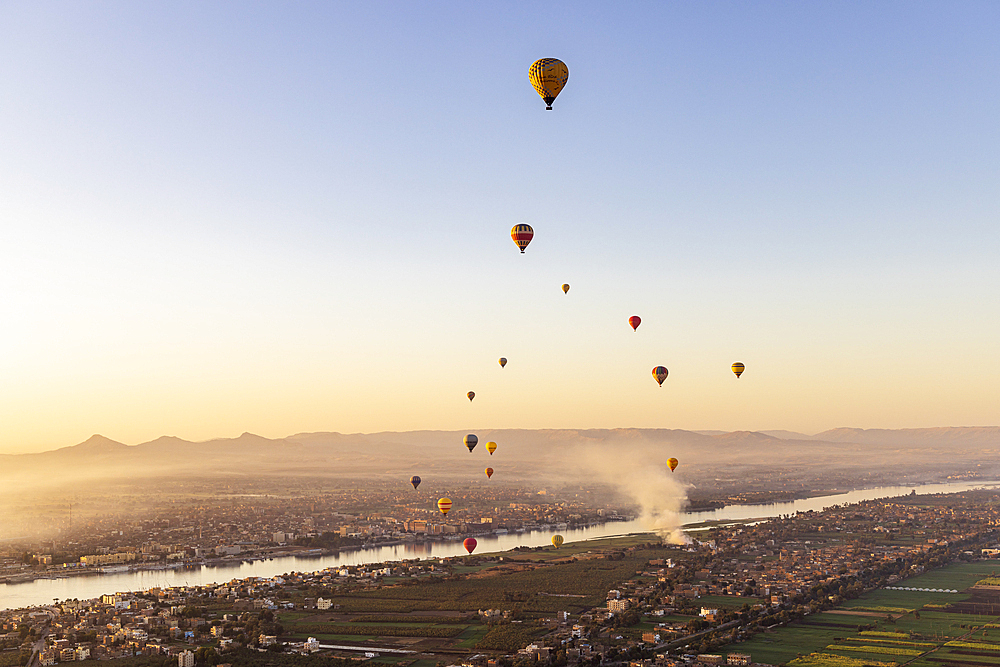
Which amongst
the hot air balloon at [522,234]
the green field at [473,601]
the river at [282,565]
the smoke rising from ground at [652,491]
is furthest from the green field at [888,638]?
the river at [282,565]

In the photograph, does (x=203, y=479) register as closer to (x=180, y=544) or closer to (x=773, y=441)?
(x=180, y=544)

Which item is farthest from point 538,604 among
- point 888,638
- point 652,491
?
point 652,491

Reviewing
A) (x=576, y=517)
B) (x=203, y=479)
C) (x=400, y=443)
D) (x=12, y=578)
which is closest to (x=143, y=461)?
(x=203, y=479)

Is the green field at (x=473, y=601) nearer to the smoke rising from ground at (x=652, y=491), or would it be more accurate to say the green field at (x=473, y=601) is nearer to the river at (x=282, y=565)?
the river at (x=282, y=565)

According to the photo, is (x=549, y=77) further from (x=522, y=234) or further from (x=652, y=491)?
(x=652, y=491)

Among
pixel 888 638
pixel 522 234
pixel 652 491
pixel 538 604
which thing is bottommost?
pixel 888 638

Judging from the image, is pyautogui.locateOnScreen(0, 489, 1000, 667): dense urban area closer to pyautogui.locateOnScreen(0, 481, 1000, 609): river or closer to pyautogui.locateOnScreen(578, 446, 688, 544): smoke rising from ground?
pyautogui.locateOnScreen(0, 481, 1000, 609): river

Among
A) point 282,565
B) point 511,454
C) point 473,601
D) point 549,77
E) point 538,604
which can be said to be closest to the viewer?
point 549,77

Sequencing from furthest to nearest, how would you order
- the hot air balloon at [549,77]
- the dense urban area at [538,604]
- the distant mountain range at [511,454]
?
1. the distant mountain range at [511,454]
2. the dense urban area at [538,604]
3. the hot air balloon at [549,77]
